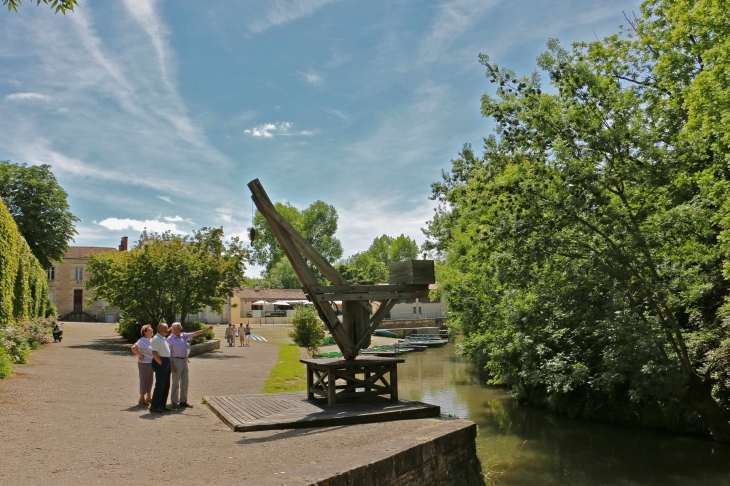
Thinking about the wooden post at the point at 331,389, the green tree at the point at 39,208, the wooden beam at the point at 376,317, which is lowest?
the wooden post at the point at 331,389

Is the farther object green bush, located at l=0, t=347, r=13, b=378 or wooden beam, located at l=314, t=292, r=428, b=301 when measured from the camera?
green bush, located at l=0, t=347, r=13, b=378

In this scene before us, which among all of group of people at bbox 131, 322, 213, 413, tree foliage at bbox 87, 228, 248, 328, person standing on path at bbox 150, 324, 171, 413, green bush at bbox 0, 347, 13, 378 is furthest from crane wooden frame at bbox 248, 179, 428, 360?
tree foliage at bbox 87, 228, 248, 328

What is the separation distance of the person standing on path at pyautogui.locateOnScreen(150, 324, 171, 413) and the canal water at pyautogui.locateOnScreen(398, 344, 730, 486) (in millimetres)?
5741

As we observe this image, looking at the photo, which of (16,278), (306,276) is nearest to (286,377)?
(306,276)

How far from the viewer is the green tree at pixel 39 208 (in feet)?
116

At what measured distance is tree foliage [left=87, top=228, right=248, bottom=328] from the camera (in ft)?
87.7

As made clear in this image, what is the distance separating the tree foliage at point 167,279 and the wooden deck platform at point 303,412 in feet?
55.5

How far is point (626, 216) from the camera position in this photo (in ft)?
41.6

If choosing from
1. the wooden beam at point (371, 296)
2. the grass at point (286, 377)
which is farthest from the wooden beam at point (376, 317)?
the grass at point (286, 377)

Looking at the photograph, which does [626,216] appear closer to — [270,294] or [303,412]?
[303,412]

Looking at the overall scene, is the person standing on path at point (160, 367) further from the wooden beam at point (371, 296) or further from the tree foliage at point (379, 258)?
the tree foliage at point (379, 258)

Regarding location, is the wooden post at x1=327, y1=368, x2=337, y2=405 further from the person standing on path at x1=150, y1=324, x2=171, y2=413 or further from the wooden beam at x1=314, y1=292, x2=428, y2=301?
the person standing on path at x1=150, y1=324, x2=171, y2=413

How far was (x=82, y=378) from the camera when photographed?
14203 mm

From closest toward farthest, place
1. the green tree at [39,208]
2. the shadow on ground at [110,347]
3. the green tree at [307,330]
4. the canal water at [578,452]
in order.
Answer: the canal water at [578,452] < the shadow on ground at [110,347] < the green tree at [307,330] < the green tree at [39,208]
